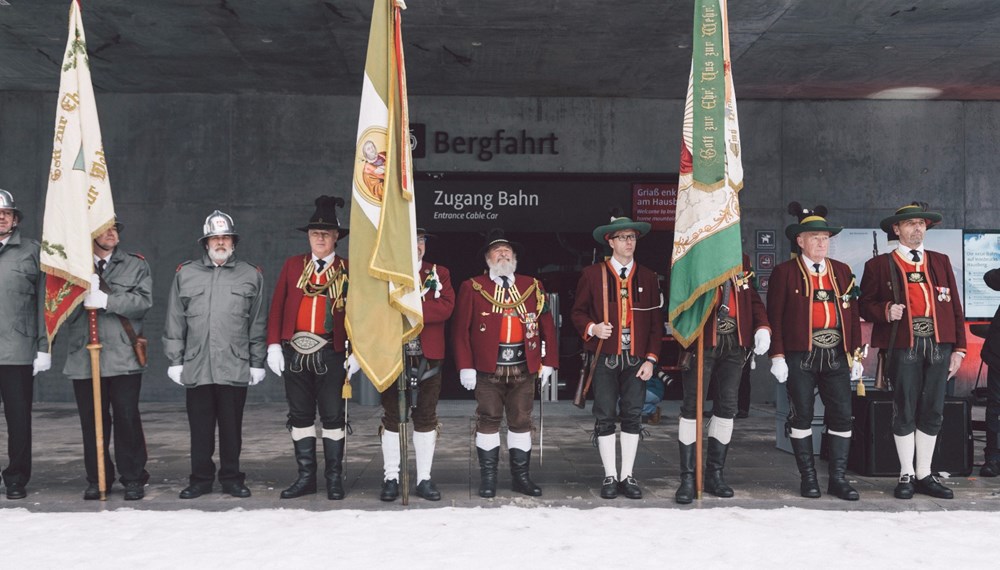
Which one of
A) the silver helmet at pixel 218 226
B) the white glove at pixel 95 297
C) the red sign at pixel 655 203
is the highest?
the red sign at pixel 655 203

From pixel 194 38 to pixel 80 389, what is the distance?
5.04 m

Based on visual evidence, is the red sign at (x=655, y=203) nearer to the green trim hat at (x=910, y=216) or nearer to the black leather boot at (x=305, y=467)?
the green trim hat at (x=910, y=216)

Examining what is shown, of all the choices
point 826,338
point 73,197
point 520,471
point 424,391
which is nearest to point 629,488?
point 520,471

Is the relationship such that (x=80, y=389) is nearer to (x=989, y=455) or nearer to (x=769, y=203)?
(x=989, y=455)

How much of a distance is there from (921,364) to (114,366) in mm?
5601

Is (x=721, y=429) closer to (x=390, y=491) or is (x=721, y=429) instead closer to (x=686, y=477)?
(x=686, y=477)

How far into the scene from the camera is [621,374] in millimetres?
5836

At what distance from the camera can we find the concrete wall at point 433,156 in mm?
11609

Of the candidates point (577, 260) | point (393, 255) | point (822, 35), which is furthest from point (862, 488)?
point (577, 260)

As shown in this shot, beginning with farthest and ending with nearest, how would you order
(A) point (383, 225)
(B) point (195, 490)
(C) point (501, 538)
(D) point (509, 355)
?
(D) point (509, 355), (B) point (195, 490), (A) point (383, 225), (C) point (501, 538)

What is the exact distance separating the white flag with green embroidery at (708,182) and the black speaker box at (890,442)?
2.04 metres

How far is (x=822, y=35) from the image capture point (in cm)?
924

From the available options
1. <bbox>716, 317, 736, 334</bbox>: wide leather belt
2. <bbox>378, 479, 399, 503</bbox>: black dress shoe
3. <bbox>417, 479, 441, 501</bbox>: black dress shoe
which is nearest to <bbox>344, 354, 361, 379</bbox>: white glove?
<bbox>378, 479, 399, 503</bbox>: black dress shoe

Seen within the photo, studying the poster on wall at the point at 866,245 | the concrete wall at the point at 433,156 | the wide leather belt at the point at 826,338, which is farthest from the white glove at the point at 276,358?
the poster on wall at the point at 866,245
